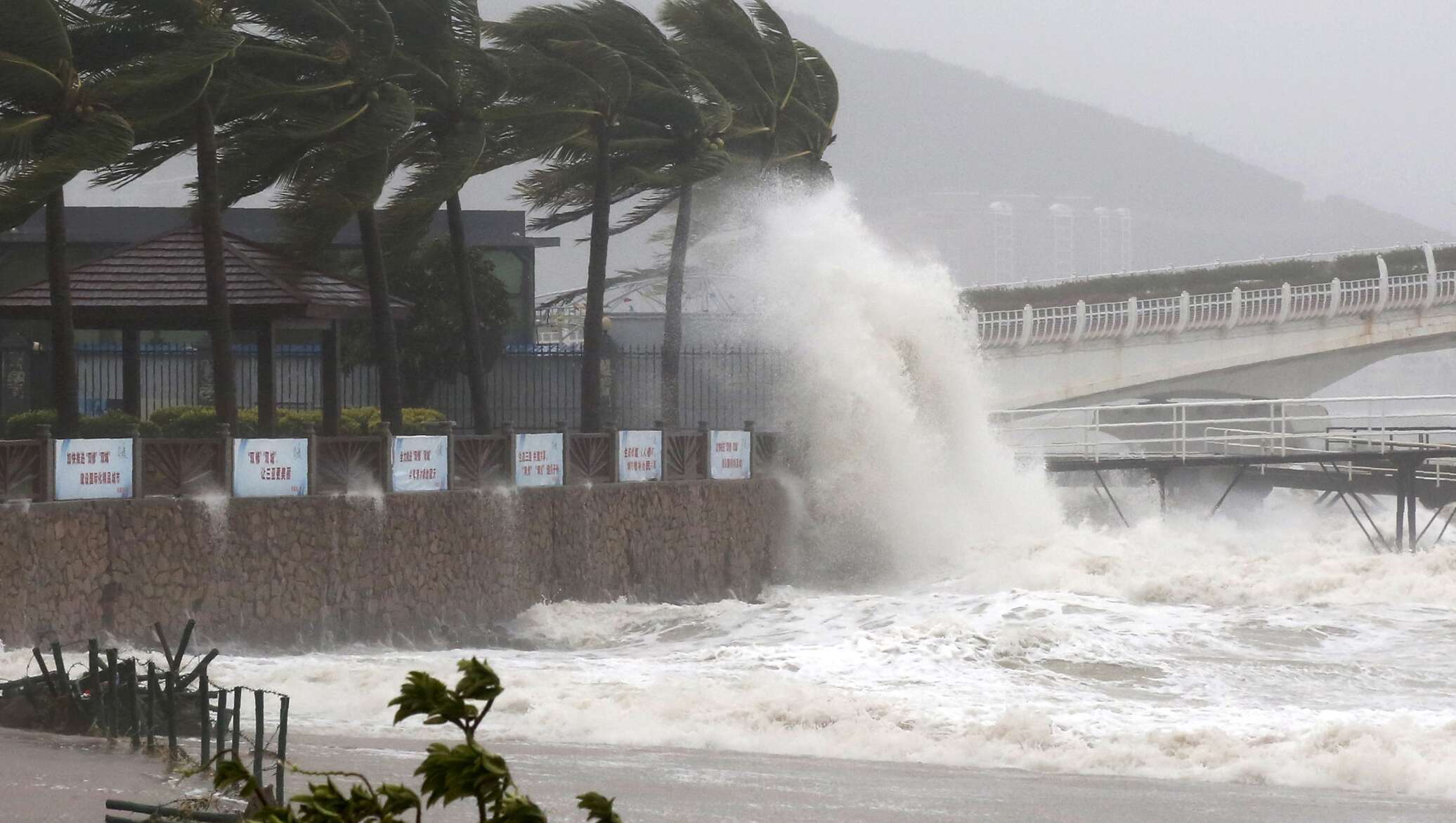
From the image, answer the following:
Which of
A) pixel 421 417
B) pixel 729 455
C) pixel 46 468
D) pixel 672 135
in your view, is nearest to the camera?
pixel 46 468

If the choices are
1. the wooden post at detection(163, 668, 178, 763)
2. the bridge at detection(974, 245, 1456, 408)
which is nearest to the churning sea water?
the wooden post at detection(163, 668, 178, 763)

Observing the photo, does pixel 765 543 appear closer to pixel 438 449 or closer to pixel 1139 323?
pixel 438 449

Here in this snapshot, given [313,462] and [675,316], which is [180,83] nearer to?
[313,462]

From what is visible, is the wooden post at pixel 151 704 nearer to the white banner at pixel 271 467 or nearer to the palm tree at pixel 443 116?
the white banner at pixel 271 467

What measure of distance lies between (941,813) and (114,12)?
1370 centimetres

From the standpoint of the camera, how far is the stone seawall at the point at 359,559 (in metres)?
15.9

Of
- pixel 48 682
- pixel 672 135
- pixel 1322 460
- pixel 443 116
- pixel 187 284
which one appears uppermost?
pixel 672 135

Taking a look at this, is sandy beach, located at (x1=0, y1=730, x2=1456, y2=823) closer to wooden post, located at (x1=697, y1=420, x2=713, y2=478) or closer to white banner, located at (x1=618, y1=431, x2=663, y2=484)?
white banner, located at (x1=618, y1=431, x2=663, y2=484)

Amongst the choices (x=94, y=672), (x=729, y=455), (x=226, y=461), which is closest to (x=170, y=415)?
(x=226, y=461)

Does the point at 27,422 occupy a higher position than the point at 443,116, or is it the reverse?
the point at 443,116

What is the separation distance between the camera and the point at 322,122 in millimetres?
21594

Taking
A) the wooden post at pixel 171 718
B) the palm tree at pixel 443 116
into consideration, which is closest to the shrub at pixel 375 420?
the palm tree at pixel 443 116

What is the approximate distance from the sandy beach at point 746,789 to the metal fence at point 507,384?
54.5 ft

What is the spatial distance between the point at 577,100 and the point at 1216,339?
2867 centimetres
